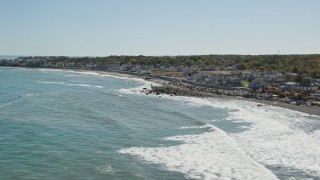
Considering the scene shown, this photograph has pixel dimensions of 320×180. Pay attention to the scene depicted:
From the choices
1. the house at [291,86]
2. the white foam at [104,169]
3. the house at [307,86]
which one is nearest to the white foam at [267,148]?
the white foam at [104,169]

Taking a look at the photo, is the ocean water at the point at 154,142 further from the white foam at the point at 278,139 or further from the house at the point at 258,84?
the house at the point at 258,84

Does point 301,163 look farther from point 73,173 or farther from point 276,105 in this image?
point 276,105

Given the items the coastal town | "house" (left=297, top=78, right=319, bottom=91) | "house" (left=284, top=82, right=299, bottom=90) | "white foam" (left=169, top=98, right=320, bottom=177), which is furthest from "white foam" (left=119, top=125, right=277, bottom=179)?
"house" (left=284, top=82, right=299, bottom=90)

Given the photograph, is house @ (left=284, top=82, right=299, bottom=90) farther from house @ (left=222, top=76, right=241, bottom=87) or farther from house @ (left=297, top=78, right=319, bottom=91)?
house @ (left=222, top=76, right=241, bottom=87)

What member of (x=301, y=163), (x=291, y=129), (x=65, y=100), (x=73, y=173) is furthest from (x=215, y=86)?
(x=73, y=173)

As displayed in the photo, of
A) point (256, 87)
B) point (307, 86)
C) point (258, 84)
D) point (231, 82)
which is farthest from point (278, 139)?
point (231, 82)

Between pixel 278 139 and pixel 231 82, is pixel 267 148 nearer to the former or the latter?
pixel 278 139
